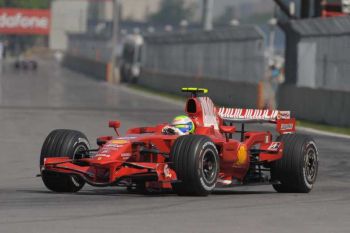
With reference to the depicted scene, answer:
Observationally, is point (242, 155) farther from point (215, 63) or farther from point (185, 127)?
point (215, 63)

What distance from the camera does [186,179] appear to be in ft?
43.0

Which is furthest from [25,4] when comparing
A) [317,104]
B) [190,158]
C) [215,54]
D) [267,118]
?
[190,158]

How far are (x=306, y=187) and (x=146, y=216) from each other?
12.8 feet

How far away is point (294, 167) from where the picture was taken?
14.5m

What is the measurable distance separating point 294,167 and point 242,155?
667 millimetres

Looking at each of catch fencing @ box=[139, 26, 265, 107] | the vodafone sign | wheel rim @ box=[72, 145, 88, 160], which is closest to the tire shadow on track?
wheel rim @ box=[72, 145, 88, 160]

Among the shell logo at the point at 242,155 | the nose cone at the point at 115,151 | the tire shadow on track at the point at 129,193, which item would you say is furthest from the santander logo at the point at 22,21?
the nose cone at the point at 115,151

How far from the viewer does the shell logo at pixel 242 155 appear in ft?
47.1

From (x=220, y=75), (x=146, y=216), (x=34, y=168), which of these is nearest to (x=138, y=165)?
(x=146, y=216)

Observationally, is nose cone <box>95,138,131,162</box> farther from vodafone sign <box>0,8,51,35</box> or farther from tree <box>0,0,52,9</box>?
tree <box>0,0,52,9</box>

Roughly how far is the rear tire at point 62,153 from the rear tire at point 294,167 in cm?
249

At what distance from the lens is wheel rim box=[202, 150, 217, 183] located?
13445mm

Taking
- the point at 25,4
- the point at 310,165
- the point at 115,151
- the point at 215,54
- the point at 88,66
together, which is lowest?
the point at 88,66

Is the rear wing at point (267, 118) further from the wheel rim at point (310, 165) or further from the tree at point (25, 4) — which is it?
the tree at point (25, 4)
